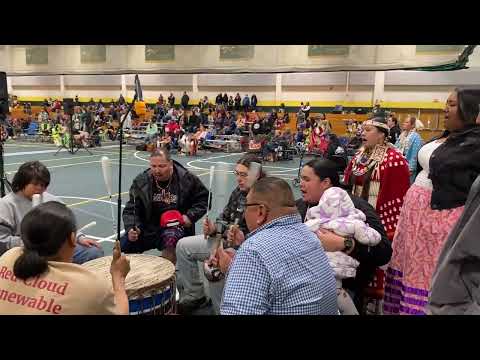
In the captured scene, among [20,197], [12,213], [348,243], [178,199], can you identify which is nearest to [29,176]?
[20,197]

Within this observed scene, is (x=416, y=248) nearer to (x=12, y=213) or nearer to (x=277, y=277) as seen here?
(x=277, y=277)

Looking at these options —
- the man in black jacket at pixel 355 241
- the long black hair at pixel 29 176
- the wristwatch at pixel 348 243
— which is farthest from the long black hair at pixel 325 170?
the long black hair at pixel 29 176

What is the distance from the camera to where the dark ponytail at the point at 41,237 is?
5.13ft

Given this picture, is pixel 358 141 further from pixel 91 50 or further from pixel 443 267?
pixel 443 267

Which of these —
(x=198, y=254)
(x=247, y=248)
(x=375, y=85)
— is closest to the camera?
(x=247, y=248)

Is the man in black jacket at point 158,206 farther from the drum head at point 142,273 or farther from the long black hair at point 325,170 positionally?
the long black hair at point 325,170

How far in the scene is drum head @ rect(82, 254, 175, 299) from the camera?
7.45ft

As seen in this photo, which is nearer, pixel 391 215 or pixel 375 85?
pixel 391 215

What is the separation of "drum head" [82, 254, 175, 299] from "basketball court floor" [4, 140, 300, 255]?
2.67 ft

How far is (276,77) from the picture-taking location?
2091cm

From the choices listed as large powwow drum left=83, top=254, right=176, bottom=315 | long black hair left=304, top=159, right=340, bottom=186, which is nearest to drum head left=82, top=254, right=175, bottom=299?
large powwow drum left=83, top=254, right=176, bottom=315
